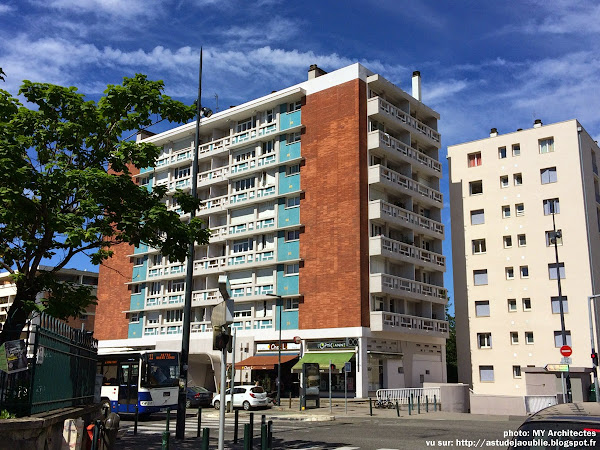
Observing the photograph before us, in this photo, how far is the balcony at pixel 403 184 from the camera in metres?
41.2

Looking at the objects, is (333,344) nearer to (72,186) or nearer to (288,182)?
(288,182)

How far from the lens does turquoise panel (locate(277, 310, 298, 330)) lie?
137ft

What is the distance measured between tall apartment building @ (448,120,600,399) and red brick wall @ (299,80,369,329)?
1540 centimetres

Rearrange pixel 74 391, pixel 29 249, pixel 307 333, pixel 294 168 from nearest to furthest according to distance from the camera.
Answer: pixel 74 391 < pixel 29 249 < pixel 307 333 < pixel 294 168

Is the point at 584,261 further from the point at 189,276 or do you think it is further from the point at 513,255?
the point at 189,276

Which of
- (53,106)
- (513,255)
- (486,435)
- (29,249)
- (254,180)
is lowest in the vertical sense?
(486,435)

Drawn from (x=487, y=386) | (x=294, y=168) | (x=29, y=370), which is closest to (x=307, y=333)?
(x=294, y=168)

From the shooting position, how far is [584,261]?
45938 mm

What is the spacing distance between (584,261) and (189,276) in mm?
36800

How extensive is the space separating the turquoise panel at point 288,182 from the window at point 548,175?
20.6 metres

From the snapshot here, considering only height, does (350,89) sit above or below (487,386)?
above

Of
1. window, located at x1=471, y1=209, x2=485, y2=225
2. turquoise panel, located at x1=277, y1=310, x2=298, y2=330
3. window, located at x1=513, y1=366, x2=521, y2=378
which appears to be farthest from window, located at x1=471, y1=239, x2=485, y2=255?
turquoise panel, located at x1=277, y1=310, x2=298, y2=330

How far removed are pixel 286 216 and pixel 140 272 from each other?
1692 centimetres

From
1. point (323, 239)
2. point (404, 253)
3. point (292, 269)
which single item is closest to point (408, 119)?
point (404, 253)
